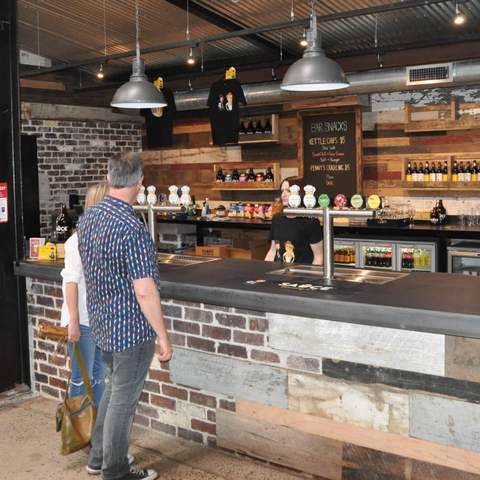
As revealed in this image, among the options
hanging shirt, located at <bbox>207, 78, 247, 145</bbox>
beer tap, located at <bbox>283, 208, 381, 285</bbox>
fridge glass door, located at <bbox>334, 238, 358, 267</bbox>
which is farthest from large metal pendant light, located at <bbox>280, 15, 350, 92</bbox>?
fridge glass door, located at <bbox>334, 238, 358, 267</bbox>

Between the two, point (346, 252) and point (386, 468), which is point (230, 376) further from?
point (346, 252)

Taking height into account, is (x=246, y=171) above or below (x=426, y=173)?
above

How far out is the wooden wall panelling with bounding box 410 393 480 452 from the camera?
3.10 metres

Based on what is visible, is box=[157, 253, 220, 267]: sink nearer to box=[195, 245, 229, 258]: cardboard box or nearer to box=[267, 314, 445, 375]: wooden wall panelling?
box=[267, 314, 445, 375]: wooden wall panelling

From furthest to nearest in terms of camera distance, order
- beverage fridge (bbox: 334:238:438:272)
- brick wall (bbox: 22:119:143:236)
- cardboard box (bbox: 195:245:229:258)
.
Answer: brick wall (bbox: 22:119:143:236)
cardboard box (bbox: 195:245:229:258)
beverage fridge (bbox: 334:238:438:272)

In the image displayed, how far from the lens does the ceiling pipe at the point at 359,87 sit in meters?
6.80

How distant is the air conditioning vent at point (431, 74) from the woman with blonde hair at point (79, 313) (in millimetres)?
4442

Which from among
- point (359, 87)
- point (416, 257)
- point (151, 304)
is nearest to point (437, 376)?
point (151, 304)

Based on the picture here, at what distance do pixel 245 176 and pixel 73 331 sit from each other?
5954 mm

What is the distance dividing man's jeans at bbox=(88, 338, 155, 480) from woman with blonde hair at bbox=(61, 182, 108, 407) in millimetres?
445

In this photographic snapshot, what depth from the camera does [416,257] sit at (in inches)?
277

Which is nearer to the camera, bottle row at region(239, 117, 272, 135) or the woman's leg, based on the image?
the woman's leg

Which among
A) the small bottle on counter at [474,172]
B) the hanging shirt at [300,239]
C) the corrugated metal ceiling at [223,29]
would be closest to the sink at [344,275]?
the hanging shirt at [300,239]

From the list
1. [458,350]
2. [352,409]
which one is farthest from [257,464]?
[458,350]
